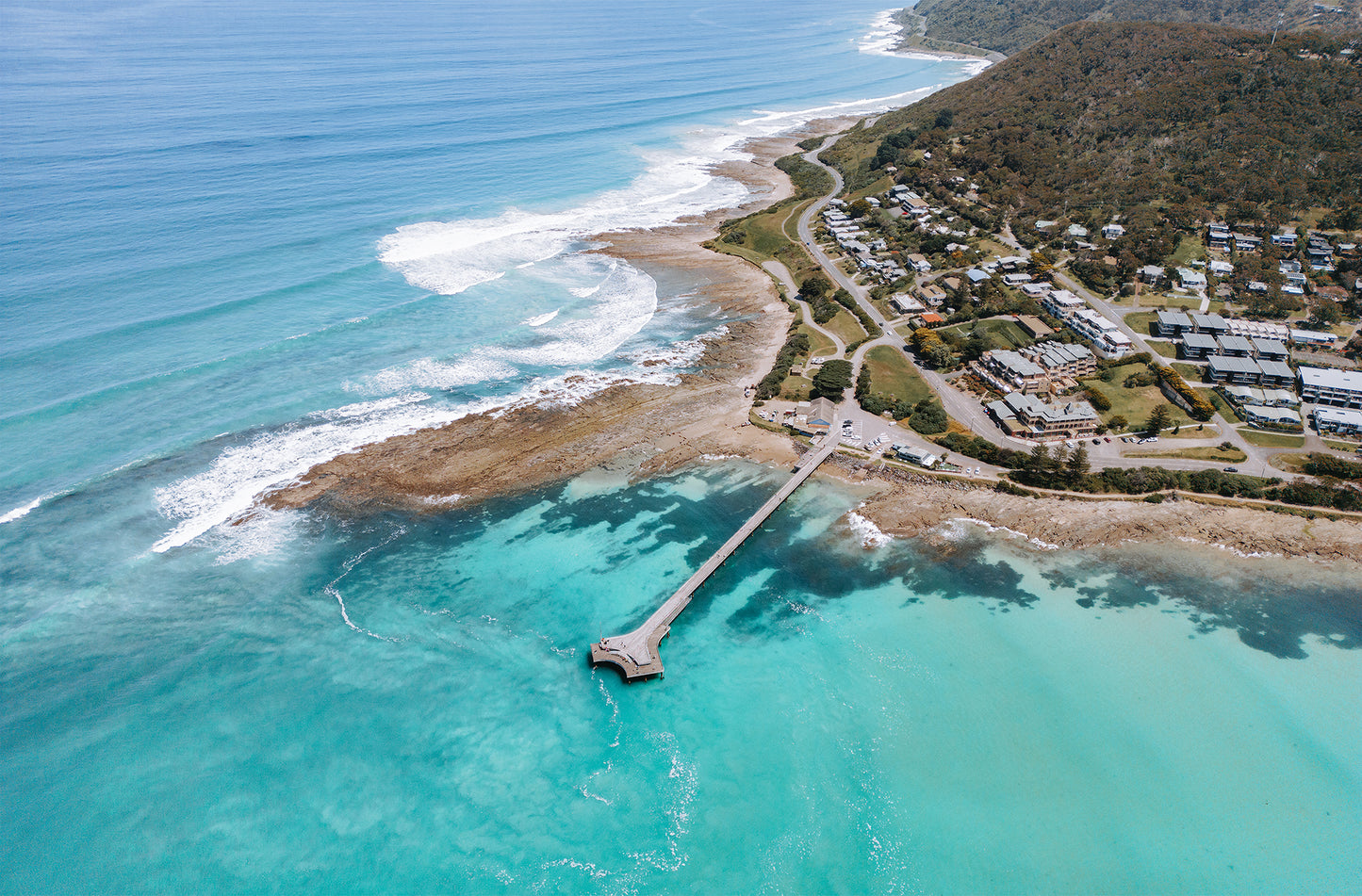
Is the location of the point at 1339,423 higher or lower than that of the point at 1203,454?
higher

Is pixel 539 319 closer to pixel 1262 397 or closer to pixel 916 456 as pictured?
pixel 916 456

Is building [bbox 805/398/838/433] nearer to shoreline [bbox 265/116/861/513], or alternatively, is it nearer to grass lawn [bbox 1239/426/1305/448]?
shoreline [bbox 265/116/861/513]

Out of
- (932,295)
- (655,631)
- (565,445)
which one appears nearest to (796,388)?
(565,445)

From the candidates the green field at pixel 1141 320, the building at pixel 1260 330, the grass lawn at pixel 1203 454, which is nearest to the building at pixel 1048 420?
the grass lawn at pixel 1203 454

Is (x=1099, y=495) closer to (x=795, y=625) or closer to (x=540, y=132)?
(x=795, y=625)

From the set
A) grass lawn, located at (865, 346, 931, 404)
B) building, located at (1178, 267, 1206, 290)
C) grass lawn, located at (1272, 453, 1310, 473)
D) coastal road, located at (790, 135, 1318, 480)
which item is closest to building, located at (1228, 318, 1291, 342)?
coastal road, located at (790, 135, 1318, 480)

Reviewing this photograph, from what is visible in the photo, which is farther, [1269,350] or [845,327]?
[845,327]

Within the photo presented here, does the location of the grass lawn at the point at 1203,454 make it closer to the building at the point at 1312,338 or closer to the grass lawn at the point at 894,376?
the grass lawn at the point at 894,376
